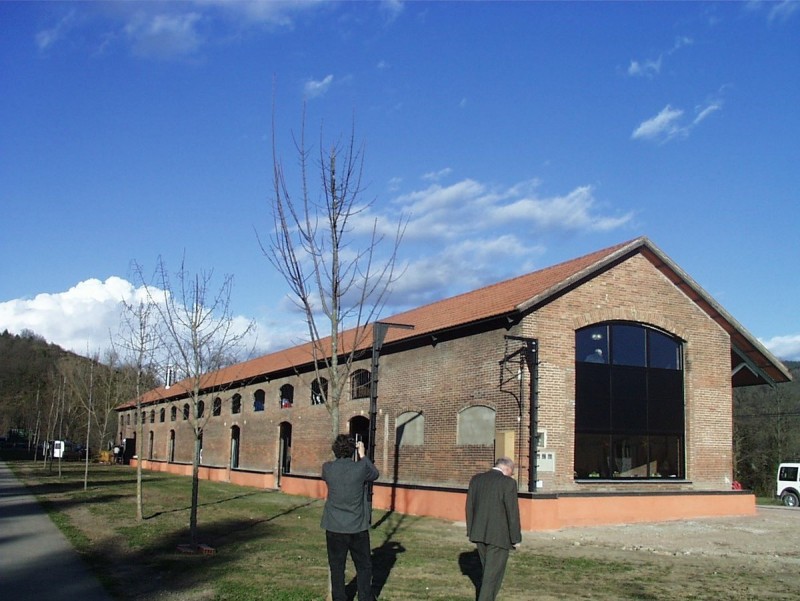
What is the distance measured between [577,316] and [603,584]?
30.8ft

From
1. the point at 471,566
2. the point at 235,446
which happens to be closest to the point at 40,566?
the point at 471,566

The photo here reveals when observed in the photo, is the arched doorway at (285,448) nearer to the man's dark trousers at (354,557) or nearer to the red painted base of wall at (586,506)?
the red painted base of wall at (586,506)

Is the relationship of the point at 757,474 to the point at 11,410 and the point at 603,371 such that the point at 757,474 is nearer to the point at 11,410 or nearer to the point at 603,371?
the point at 603,371

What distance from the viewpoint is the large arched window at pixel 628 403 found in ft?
62.4

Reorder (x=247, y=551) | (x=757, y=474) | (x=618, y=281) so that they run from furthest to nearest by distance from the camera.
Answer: (x=757, y=474)
(x=618, y=281)
(x=247, y=551)

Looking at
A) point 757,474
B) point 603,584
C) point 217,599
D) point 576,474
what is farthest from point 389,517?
point 757,474

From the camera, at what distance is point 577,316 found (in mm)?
19203

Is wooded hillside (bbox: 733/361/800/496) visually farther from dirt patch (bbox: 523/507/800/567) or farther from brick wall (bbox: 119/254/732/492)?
dirt patch (bbox: 523/507/800/567)

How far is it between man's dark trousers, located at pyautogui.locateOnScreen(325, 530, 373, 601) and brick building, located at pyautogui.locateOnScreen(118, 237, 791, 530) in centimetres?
967

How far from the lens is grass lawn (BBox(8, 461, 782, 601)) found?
9.73 meters

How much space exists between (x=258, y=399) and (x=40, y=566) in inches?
962

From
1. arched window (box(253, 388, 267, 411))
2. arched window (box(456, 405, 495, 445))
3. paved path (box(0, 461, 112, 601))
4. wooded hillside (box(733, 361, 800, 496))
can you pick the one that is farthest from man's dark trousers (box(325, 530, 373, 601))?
wooded hillside (box(733, 361, 800, 496))

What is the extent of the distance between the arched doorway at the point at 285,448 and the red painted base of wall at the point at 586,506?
9.96m

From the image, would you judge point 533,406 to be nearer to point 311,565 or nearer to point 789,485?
point 311,565
